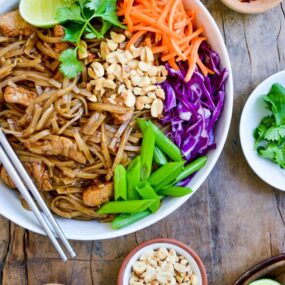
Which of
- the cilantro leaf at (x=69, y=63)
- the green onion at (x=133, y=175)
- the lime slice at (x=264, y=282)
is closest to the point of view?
the cilantro leaf at (x=69, y=63)

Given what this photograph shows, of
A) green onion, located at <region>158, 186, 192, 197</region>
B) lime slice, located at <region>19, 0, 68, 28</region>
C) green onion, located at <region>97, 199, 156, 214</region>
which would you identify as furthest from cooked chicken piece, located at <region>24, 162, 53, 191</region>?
lime slice, located at <region>19, 0, 68, 28</region>

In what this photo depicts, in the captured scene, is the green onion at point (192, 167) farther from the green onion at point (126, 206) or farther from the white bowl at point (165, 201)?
the green onion at point (126, 206)

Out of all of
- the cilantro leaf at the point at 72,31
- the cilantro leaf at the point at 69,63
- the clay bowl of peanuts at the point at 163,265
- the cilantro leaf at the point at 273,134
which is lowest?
the clay bowl of peanuts at the point at 163,265

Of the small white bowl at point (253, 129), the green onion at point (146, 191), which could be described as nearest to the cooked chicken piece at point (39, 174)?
the green onion at point (146, 191)

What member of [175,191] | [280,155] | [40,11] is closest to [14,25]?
[40,11]

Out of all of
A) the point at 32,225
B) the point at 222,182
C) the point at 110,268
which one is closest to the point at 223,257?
the point at 222,182

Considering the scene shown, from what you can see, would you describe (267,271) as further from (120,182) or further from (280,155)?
(120,182)

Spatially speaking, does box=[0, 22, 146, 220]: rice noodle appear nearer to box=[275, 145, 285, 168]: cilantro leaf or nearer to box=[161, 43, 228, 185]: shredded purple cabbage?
box=[161, 43, 228, 185]: shredded purple cabbage
